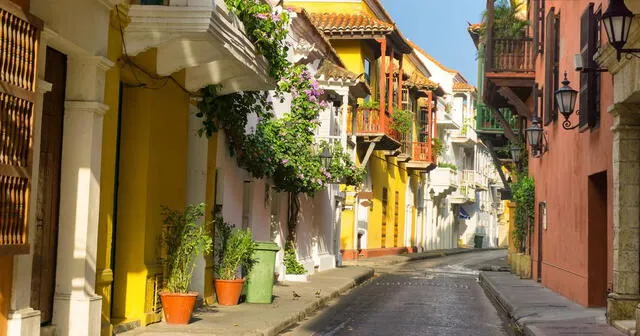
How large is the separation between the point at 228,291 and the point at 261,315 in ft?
5.04

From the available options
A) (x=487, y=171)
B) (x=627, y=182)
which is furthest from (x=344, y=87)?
(x=487, y=171)

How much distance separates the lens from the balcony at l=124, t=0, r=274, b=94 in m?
11.0

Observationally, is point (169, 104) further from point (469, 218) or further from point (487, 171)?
point (487, 171)

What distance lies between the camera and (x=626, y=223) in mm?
→ 13906

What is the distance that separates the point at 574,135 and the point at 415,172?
109 ft

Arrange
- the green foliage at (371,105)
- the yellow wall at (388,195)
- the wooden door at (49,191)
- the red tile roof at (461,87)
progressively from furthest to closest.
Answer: the red tile roof at (461,87) < the yellow wall at (388,195) < the green foliage at (371,105) < the wooden door at (49,191)

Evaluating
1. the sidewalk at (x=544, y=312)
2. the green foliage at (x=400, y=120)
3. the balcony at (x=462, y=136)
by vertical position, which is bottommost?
the sidewalk at (x=544, y=312)

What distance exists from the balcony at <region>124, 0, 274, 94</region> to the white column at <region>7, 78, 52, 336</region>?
2.56 metres

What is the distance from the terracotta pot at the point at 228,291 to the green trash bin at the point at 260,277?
1.90 ft

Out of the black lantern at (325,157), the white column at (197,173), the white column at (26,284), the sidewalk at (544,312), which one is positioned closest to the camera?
the white column at (26,284)

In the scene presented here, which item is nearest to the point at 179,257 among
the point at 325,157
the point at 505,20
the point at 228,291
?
the point at 228,291

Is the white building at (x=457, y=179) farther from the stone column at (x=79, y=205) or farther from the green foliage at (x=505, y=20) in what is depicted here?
the stone column at (x=79, y=205)

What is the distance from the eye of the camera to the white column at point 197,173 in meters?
14.7

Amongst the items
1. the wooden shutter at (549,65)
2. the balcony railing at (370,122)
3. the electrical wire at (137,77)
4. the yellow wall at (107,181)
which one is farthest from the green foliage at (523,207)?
the yellow wall at (107,181)
